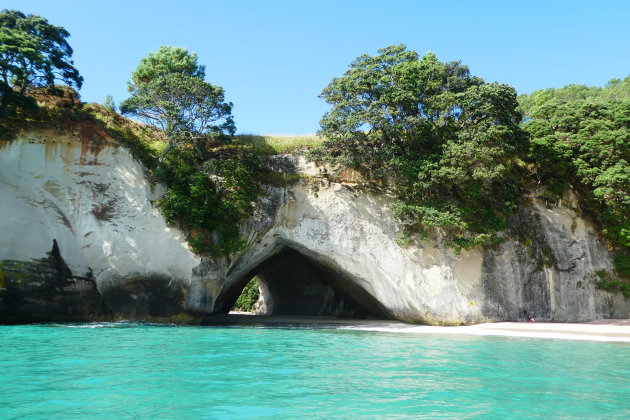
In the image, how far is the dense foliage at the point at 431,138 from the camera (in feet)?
64.8

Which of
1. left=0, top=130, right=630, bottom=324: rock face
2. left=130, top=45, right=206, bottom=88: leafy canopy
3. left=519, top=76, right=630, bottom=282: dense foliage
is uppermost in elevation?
left=130, top=45, right=206, bottom=88: leafy canopy

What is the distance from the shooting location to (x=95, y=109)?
21234 millimetres

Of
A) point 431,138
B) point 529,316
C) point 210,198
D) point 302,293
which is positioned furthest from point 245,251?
point 529,316

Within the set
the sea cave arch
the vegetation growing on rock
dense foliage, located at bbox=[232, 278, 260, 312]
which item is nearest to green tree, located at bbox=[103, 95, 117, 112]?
the vegetation growing on rock

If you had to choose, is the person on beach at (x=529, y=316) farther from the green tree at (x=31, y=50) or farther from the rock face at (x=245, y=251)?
the green tree at (x=31, y=50)

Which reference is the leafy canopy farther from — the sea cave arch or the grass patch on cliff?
the sea cave arch

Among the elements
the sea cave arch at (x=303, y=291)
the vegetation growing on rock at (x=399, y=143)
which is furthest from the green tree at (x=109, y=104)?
the sea cave arch at (x=303, y=291)

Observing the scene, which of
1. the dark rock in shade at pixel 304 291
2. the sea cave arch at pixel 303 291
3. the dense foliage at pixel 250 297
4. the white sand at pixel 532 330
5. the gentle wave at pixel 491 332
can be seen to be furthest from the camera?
the dense foliage at pixel 250 297

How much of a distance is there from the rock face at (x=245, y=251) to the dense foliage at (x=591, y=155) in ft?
3.29

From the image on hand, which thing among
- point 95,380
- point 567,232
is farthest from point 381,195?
point 95,380

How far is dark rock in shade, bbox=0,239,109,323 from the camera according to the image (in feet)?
56.7

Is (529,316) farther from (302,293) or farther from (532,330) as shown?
(302,293)

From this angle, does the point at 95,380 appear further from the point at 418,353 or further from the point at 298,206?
the point at 298,206

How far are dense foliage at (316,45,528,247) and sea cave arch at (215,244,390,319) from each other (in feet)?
21.1
